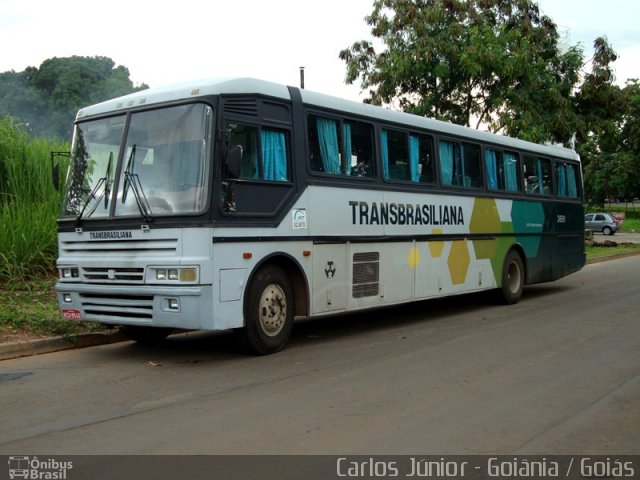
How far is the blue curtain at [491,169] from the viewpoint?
40.5ft

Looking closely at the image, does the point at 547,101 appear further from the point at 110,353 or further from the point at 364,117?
the point at 110,353

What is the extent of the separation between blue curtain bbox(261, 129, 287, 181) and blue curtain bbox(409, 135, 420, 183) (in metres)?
2.95

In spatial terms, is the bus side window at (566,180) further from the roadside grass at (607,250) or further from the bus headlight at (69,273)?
the bus headlight at (69,273)

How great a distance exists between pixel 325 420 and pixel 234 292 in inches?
93.6

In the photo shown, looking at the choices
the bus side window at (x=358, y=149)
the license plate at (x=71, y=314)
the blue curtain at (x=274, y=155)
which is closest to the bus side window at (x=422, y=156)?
the bus side window at (x=358, y=149)

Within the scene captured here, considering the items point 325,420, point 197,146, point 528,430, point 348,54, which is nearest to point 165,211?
point 197,146

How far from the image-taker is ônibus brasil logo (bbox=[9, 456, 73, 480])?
4086mm

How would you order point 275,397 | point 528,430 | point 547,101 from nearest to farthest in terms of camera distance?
point 528,430 < point 275,397 < point 547,101

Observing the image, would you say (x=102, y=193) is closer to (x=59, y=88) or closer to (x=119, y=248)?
(x=119, y=248)

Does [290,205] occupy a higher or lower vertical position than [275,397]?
higher

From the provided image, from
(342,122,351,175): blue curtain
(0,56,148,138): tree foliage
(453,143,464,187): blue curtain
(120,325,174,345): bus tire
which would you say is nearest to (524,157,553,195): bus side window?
(453,143,464,187): blue curtain

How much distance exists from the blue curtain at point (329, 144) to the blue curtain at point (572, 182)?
8281 millimetres

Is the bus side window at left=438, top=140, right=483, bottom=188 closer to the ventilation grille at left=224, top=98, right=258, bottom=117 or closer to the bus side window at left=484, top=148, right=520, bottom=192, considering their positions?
the bus side window at left=484, top=148, right=520, bottom=192

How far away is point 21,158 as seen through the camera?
12805mm
